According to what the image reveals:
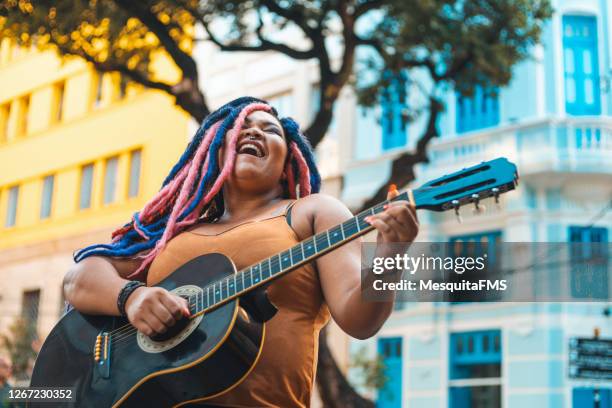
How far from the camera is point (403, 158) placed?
1098 centimetres

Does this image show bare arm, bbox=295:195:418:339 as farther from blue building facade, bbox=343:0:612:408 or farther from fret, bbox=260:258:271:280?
blue building facade, bbox=343:0:612:408

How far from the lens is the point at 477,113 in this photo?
15.9 metres

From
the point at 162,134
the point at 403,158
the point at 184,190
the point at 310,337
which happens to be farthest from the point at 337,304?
the point at 162,134

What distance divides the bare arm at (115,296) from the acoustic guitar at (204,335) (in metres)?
0.04

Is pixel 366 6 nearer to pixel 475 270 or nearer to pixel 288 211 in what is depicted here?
pixel 288 211

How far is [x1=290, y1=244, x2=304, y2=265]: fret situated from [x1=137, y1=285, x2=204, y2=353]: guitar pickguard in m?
0.28

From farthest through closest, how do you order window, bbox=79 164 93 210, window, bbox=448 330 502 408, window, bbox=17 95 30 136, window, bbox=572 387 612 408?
window, bbox=17 95 30 136 < window, bbox=79 164 93 210 < window, bbox=448 330 502 408 < window, bbox=572 387 612 408

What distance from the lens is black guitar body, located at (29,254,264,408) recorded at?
87.5 inches

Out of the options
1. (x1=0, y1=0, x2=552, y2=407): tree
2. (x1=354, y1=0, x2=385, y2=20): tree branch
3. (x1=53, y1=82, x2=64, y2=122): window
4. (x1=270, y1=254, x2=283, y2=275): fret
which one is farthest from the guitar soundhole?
(x1=53, y1=82, x2=64, y2=122): window

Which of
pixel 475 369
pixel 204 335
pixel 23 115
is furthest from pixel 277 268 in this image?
pixel 23 115

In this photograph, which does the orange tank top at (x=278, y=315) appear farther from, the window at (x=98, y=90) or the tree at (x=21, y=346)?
the window at (x=98, y=90)

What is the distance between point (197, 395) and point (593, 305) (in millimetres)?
12223

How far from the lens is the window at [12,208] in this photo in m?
24.2

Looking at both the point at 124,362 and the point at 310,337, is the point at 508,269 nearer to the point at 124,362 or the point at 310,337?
the point at 310,337
